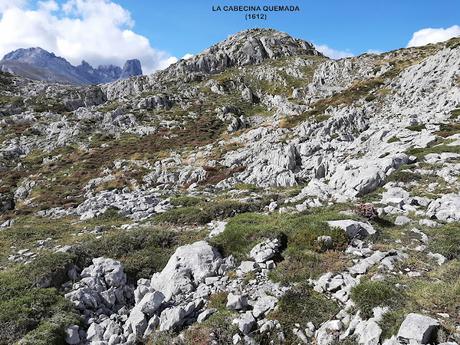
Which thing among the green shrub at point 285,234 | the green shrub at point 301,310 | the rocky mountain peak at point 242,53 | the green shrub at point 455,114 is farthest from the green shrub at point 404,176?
the rocky mountain peak at point 242,53

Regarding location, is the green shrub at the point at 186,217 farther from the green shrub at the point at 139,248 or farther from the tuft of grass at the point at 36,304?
the tuft of grass at the point at 36,304

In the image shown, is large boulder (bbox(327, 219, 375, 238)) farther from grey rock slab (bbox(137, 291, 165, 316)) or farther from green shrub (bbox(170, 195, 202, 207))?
green shrub (bbox(170, 195, 202, 207))

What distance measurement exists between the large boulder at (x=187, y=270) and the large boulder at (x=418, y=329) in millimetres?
7942

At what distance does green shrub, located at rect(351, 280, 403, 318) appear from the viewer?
1130cm

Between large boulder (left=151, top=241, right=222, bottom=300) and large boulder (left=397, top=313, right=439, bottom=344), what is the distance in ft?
26.1

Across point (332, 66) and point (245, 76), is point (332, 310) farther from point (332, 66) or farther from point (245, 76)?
point (245, 76)

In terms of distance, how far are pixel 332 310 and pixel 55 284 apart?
11.3 metres

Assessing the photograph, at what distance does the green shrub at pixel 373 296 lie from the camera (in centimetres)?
1130

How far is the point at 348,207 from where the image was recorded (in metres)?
21.1

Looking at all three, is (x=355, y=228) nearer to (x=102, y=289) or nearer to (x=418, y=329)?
(x=418, y=329)

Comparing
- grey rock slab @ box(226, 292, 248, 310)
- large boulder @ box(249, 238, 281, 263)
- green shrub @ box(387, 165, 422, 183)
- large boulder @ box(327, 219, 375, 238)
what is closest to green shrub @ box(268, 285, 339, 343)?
grey rock slab @ box(226, 292, 248, 310)

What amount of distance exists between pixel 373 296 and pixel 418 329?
2.13m

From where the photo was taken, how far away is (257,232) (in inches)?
724

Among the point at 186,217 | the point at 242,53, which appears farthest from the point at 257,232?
the point at 242,53
